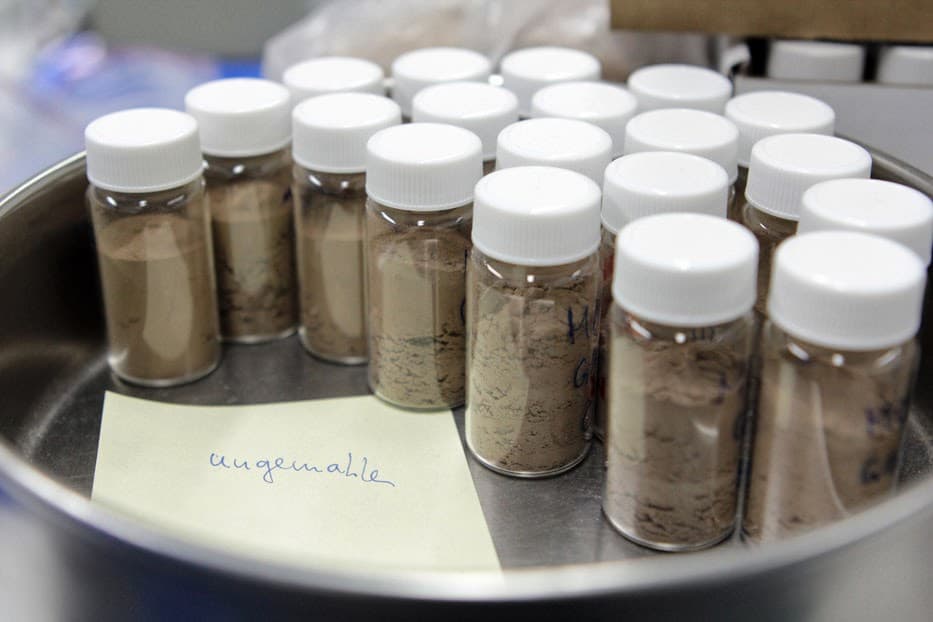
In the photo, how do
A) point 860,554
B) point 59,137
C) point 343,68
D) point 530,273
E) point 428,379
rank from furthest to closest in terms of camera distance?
point 59,137 < point 343,68 < point 428,379 < point 530,273 < point 860,554

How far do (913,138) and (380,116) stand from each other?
0.36 m

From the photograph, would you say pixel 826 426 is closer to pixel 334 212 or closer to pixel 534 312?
pixel 534 312

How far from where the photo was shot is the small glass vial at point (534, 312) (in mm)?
502

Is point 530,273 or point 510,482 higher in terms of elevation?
point 530,273

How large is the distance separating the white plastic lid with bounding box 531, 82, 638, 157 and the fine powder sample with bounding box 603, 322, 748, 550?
20 centimetres

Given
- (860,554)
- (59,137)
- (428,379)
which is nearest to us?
(860,554)

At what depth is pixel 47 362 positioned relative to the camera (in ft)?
2.19

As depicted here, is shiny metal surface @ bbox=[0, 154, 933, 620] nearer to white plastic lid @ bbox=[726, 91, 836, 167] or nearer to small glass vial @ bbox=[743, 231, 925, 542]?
small glass vial @ bbox=[743, 231, 925, 542]

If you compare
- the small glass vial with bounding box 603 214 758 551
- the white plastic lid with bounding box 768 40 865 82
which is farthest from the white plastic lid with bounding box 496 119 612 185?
the white plastic lid with bounding box 768 40 865 82

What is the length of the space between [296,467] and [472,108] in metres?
0.24

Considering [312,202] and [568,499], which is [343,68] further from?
[568,499]

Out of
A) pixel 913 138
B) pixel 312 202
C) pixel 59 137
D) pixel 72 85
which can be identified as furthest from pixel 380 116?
pixel 72 85

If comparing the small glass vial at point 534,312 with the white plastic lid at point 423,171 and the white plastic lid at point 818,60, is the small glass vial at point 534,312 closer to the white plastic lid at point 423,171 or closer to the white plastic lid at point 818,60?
the white plastic lid at point 423,171

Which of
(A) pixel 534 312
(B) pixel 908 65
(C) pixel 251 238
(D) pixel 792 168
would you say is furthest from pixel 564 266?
(B) pixel 908 65
